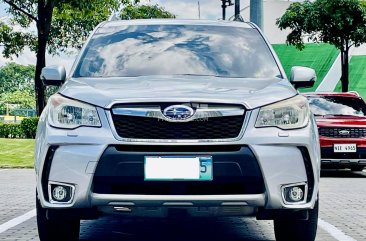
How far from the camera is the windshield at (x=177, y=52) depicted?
252 inches

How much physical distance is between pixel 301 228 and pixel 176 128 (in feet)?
4.95

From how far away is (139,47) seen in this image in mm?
6699

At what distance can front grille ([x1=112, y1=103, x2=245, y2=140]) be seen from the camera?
528cm

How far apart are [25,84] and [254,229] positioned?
153655mm

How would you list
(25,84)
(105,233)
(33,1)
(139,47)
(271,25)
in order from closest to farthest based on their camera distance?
(139,47) < (105,233) < (33,1) < (271,25) < (25,84)

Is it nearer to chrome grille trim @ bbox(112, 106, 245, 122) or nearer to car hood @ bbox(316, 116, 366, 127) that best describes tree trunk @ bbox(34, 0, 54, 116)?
car hood @ bbox(316, 116, 366, 127)

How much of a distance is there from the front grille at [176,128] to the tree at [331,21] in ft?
67.9

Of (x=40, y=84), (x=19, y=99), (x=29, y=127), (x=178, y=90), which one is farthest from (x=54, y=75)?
(x=19, y=99)

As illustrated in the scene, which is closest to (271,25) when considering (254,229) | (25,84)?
(254,229)

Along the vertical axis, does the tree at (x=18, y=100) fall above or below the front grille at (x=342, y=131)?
below

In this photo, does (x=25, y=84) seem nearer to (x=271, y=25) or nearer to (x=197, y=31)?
(x=271, y=25)

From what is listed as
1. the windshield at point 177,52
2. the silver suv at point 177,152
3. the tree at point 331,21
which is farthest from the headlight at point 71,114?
the tree at point 331,21

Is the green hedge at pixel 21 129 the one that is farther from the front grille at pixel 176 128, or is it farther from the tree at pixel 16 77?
the tree at pixel 16 77

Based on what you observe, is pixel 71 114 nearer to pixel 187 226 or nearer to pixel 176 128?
pixel 176 128
